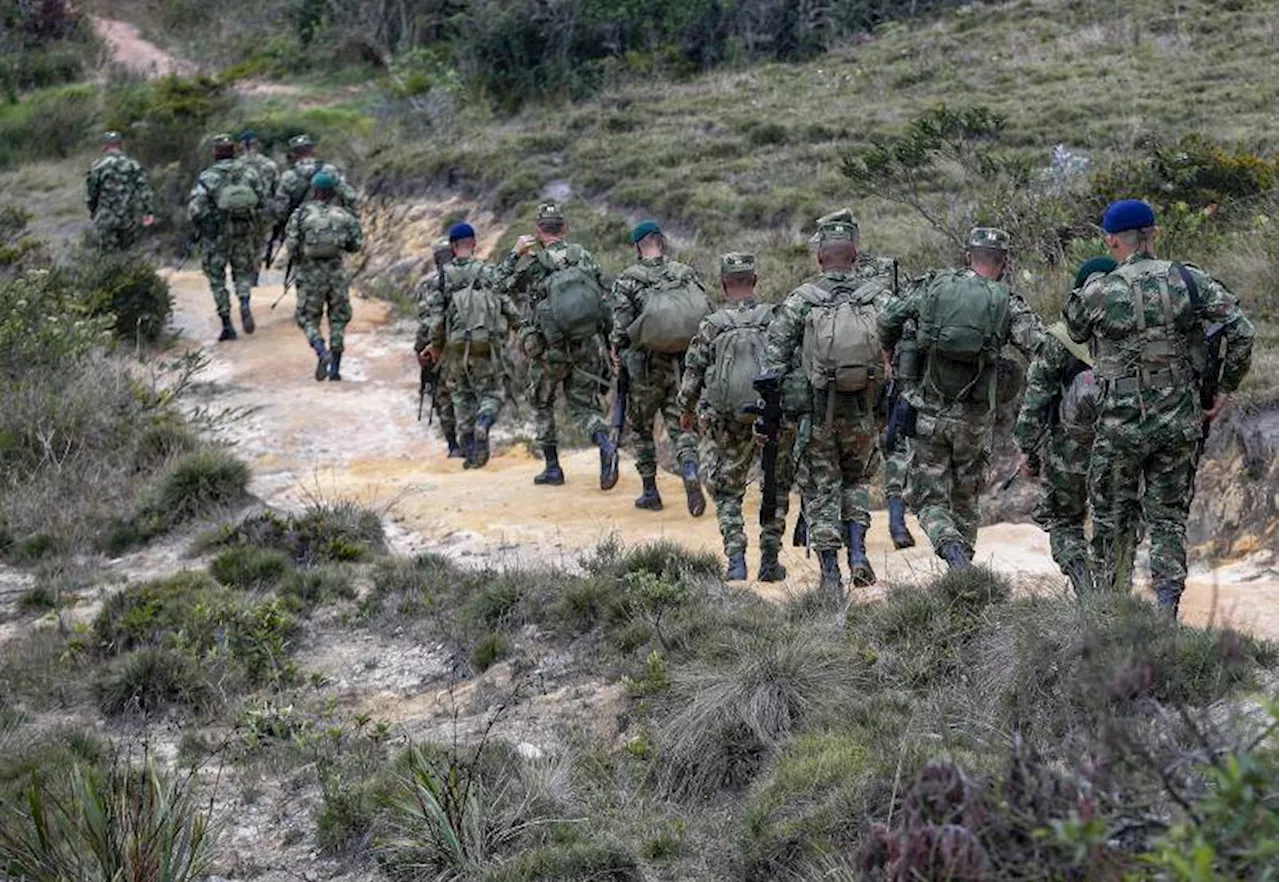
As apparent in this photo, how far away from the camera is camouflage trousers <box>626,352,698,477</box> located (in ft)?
32.7

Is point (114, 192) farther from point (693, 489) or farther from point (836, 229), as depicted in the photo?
point (836, 229)

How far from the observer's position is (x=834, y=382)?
7578 millimetres

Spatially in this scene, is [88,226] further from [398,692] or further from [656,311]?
[398,692]

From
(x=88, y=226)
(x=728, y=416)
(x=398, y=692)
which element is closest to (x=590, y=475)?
(x=728, y=416)

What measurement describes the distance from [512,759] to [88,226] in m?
18.9

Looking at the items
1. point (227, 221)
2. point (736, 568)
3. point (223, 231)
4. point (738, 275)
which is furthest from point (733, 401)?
point (223, 231)

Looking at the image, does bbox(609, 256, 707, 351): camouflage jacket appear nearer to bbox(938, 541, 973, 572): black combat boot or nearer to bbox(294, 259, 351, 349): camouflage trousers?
bbox(938, 541, 973, 572): black combat boot

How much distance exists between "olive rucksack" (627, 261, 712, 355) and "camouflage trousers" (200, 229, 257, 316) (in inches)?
312

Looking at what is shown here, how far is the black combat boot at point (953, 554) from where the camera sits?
7.31 metres

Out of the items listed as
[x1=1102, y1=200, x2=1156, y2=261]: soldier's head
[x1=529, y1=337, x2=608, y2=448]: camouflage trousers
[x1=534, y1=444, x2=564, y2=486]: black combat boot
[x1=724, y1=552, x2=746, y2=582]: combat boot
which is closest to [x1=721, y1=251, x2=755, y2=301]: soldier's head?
[x1=724, y1=552, x2=746, y2=582]: combat boot

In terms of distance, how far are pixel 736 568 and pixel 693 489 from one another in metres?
1.61

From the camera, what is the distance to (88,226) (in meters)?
22.7

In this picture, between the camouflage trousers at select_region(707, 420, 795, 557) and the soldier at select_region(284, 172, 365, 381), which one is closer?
the camouflage trousers at select_region(707, 420, 795, 557)

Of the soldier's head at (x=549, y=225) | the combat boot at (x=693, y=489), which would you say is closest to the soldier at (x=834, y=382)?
the combat boot at (x=693, y=489)
